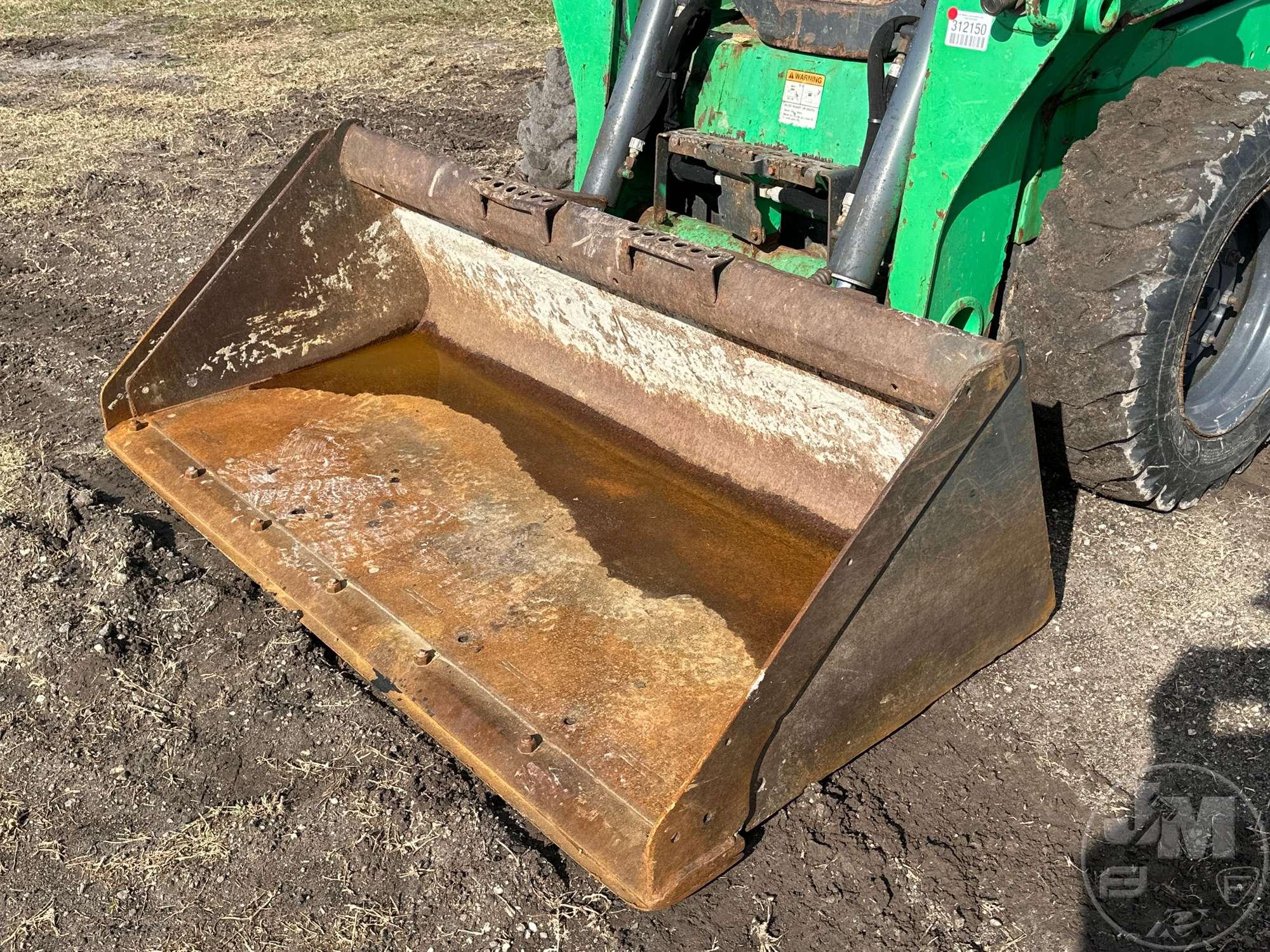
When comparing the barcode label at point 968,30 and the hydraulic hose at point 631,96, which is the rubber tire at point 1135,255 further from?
the hydraulic hose at point 631,96

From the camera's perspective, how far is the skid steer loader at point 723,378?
2.24 m

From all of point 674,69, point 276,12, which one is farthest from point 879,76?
point 276,12

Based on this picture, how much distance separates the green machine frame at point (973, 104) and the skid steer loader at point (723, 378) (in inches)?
0.4

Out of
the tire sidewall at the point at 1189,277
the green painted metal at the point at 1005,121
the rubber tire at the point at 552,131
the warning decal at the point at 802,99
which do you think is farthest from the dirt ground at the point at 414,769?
the rubber tire at the point at 552,131

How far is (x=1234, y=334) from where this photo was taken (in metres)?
→ 3.36

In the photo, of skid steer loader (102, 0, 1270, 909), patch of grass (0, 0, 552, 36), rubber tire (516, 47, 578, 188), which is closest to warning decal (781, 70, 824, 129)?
skid steer loader (102, 0, 1270, 909)

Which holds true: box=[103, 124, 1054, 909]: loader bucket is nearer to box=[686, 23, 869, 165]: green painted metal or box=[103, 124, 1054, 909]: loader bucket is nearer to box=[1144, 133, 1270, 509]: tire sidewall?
box=[1144, 133, 1270, 509]: tire sidewall

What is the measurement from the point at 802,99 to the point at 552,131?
1252 millimetres

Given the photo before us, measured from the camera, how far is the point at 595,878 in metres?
2.21

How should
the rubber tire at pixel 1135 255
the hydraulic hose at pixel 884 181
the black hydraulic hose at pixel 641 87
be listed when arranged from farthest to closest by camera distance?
1. the black hydraulic hose at pixel 641 87
2. the hydraulic hose at pixel 884 181
3. the rubber tire at pixel 1135 255

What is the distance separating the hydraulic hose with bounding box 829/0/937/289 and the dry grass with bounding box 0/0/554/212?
Answer: 4.85 meters

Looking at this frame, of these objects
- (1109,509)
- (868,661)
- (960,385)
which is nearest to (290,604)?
(868,661)

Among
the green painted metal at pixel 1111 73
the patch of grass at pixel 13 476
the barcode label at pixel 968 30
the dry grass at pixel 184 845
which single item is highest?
the barcode label at pixel 968 30

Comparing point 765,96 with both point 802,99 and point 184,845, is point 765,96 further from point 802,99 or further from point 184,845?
point 184,845
